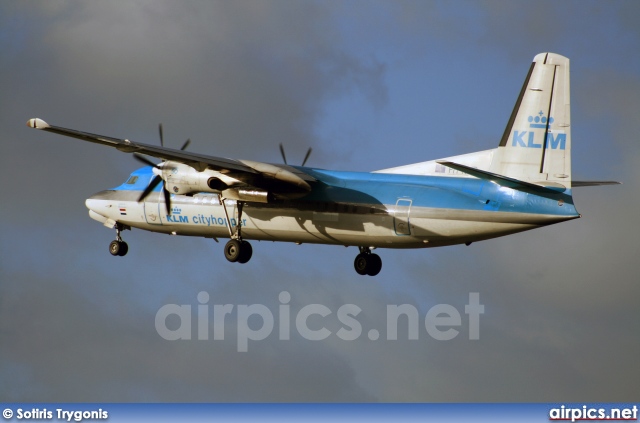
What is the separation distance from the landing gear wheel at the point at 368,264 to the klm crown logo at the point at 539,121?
863cm

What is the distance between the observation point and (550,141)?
1416 inches

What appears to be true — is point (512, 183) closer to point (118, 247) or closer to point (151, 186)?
point (151, 186)

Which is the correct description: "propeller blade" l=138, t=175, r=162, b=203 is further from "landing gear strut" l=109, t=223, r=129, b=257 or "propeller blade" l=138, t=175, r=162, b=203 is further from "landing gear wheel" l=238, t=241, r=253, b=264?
"landing gear wheel" l=238, t=241, r=253, b=264

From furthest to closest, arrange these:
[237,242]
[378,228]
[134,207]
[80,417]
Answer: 1. [134,207]
2. [237,242]
3. [378,228]
4. [80,417]

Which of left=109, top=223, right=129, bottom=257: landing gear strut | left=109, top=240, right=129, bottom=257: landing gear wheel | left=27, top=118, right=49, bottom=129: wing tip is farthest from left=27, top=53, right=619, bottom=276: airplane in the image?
left=109, top=240, right=129, bottom=257: landing gear wheel

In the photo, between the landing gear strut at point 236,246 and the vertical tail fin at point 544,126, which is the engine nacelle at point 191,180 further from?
the vertical tail fin at point 544,126

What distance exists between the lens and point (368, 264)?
42219mm

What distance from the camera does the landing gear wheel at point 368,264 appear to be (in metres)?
42.2

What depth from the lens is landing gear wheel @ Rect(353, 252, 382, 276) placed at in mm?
42250

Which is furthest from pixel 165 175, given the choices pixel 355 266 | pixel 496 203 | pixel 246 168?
pixel 496 203

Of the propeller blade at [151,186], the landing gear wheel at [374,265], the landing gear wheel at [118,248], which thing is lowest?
the landing gear wheel at [374,265]

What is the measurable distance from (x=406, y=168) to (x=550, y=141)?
6.40m

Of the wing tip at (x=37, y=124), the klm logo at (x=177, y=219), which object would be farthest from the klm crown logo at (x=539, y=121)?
the wing tip at (x=37, y=124)

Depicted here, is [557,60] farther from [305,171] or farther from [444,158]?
[305,171]
